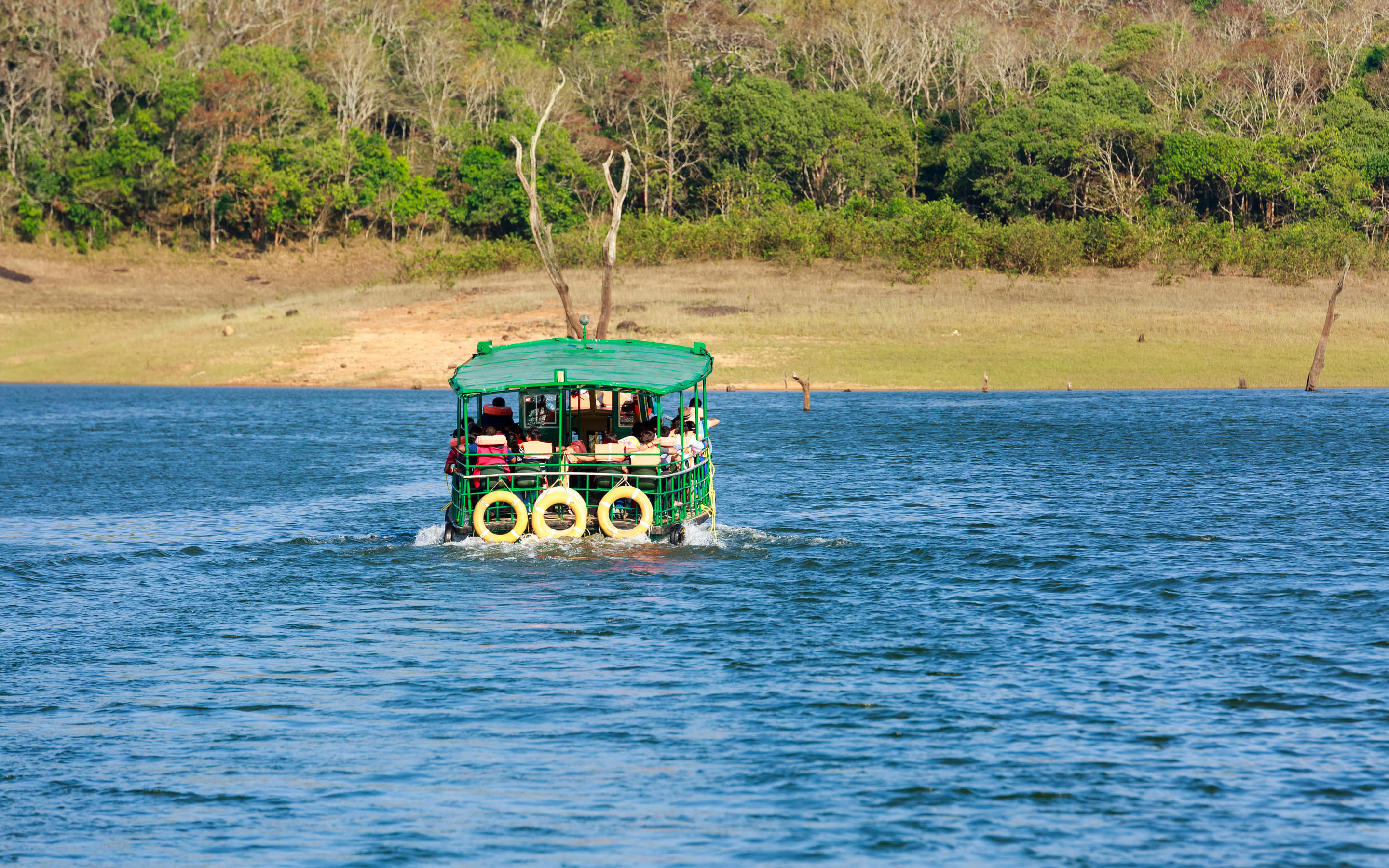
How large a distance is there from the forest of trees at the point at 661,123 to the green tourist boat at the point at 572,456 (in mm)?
72799

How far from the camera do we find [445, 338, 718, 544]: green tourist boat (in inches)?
1027

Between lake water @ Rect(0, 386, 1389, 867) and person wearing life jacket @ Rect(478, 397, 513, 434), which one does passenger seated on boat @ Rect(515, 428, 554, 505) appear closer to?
person wearing life jacket @ Rect(478, 397, 513, 434)

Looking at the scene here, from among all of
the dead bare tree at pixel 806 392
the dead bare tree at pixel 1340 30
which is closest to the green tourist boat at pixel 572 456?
the dead bare tree at pixel 806 392

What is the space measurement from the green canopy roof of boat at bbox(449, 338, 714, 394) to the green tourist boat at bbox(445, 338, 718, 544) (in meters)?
0.03

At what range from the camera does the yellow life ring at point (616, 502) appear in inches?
1034

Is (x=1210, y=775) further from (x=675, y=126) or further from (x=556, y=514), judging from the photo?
(x=675, y=126)

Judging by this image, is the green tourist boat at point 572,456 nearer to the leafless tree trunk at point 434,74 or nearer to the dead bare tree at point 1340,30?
the leafless tree trunk at point 434,74

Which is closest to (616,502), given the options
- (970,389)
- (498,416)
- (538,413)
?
(498,416)

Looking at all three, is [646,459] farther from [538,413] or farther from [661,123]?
[661,123]

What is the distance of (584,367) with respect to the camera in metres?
26.5

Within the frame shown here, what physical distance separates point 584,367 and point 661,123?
95.6 meters

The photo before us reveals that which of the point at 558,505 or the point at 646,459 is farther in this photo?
the point at 558,505

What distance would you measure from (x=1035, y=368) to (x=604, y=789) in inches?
2384

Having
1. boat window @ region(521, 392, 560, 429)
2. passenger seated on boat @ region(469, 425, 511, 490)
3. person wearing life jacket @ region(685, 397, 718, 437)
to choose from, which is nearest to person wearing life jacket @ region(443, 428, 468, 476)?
passenger seated on boat @ region(469, 425, 511, 490)
